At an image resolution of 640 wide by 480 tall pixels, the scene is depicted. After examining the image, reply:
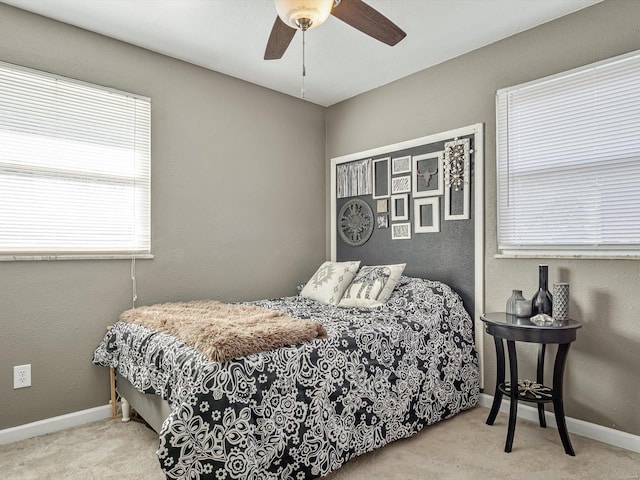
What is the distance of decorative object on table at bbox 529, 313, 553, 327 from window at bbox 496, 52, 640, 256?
18.3 inches

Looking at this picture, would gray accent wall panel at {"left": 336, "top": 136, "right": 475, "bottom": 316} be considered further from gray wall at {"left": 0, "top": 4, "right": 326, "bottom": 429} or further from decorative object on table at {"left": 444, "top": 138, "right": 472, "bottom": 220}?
gray wall at {"left": 0, "top": 4, "right": 326, "bottom": 429}

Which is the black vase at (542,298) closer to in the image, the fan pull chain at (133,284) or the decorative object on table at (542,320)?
the decorative object on table at (542,320)

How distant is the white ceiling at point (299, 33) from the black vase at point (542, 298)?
62.3 inches

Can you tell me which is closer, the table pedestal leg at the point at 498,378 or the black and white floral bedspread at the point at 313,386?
the black and white floral bedspread at the point at 313,386

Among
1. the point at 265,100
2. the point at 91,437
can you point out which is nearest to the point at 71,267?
the point at 91,437

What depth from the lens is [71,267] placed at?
2701mm

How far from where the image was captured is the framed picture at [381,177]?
360cm

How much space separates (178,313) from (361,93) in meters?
2.54

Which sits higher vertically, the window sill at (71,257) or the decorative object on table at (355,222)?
the decorative object on table at (355,222)

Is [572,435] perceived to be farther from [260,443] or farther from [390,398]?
[260,443]

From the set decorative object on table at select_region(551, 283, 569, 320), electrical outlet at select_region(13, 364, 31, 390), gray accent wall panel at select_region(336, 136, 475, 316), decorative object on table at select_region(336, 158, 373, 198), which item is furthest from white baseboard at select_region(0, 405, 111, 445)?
decorative object on table at select_region(551, 283, 569, 320)

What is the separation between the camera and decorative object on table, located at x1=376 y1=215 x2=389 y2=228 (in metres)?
3.62

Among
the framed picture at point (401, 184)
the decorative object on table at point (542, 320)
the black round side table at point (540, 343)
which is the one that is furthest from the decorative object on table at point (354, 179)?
the decorative object on table at point (542, 320)

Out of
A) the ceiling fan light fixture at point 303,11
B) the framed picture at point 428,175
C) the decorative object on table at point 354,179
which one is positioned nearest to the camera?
the ceiling fan light fixture at point 303,11
